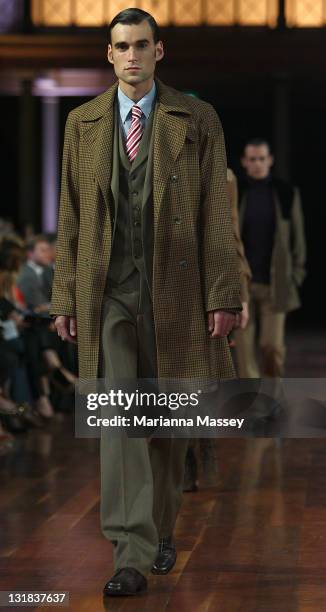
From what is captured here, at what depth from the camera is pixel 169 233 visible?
165 inches

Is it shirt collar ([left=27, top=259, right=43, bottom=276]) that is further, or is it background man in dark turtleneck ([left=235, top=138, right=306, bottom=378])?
shirt collar ([left=27, top=259, right=43, bottom=276])

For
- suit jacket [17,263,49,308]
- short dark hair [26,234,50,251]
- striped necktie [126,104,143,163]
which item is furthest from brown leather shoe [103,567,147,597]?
short dark hair [26,234,50,251]

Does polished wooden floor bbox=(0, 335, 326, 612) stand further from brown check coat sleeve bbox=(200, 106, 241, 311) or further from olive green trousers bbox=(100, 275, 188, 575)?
brown check coat sleeve bbox=(200, 106, 241, 311)

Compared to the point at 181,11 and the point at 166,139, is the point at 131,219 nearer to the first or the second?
the point at 166,139

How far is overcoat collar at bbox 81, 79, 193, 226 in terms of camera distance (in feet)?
13.8

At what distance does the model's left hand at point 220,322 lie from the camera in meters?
4.26

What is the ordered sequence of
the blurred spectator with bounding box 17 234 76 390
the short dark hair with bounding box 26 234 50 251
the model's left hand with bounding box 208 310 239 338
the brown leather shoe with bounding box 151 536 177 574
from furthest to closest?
the short dark hair with bounding box 26 234 50 251
the blurred spectator with bounding box 17 234 76 390
the brown leather shoe with bounding box 151 536 177 574
the model's left hand with bounding box 208 310 239 338

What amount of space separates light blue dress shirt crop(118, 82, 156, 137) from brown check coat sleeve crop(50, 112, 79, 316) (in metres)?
0.15

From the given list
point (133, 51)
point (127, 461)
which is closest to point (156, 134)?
point (133, 51)

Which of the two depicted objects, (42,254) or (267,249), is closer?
(267,249)

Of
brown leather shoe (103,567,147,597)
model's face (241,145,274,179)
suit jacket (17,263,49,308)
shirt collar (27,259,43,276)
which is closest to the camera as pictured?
brown leather shoe (103,567,147,597)

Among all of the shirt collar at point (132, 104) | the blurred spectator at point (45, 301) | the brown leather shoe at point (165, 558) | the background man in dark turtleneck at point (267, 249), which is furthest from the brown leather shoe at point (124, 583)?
the blurred spectator at point (45, 301)

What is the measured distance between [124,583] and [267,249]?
181 inches

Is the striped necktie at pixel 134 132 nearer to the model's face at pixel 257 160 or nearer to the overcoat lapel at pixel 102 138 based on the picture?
the overcoat lapel at pixel 102 138
